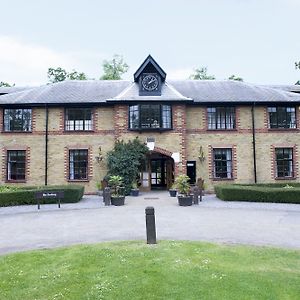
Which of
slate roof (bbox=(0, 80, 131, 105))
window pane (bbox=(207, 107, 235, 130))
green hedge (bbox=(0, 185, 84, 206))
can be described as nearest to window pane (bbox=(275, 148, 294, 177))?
window pane (bbox=(207, 107, 235, 130))

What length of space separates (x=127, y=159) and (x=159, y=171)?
5.14m

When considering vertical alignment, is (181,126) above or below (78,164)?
above

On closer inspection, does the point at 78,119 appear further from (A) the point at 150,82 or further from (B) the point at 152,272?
(B) the point at 152,272

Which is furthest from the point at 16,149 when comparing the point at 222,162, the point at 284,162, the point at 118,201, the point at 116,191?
the point at 284,162

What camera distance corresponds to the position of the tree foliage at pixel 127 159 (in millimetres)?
22359

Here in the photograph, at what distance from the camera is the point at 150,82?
24.5 metres

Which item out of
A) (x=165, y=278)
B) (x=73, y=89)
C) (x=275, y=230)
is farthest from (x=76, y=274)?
(x=73, y=89)

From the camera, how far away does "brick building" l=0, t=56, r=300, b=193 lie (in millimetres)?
23922

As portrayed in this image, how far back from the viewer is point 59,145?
24484 millimetres

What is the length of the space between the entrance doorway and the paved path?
22.9 ft

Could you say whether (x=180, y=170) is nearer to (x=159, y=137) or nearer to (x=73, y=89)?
(x=159, y=137)

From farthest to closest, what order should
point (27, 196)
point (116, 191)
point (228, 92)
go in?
point (228, 92), point (116, 191), point (27, 196)

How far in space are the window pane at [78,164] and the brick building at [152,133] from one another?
7cm

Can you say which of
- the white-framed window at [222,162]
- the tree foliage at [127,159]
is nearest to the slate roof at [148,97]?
the tree foliage at [127,159]
